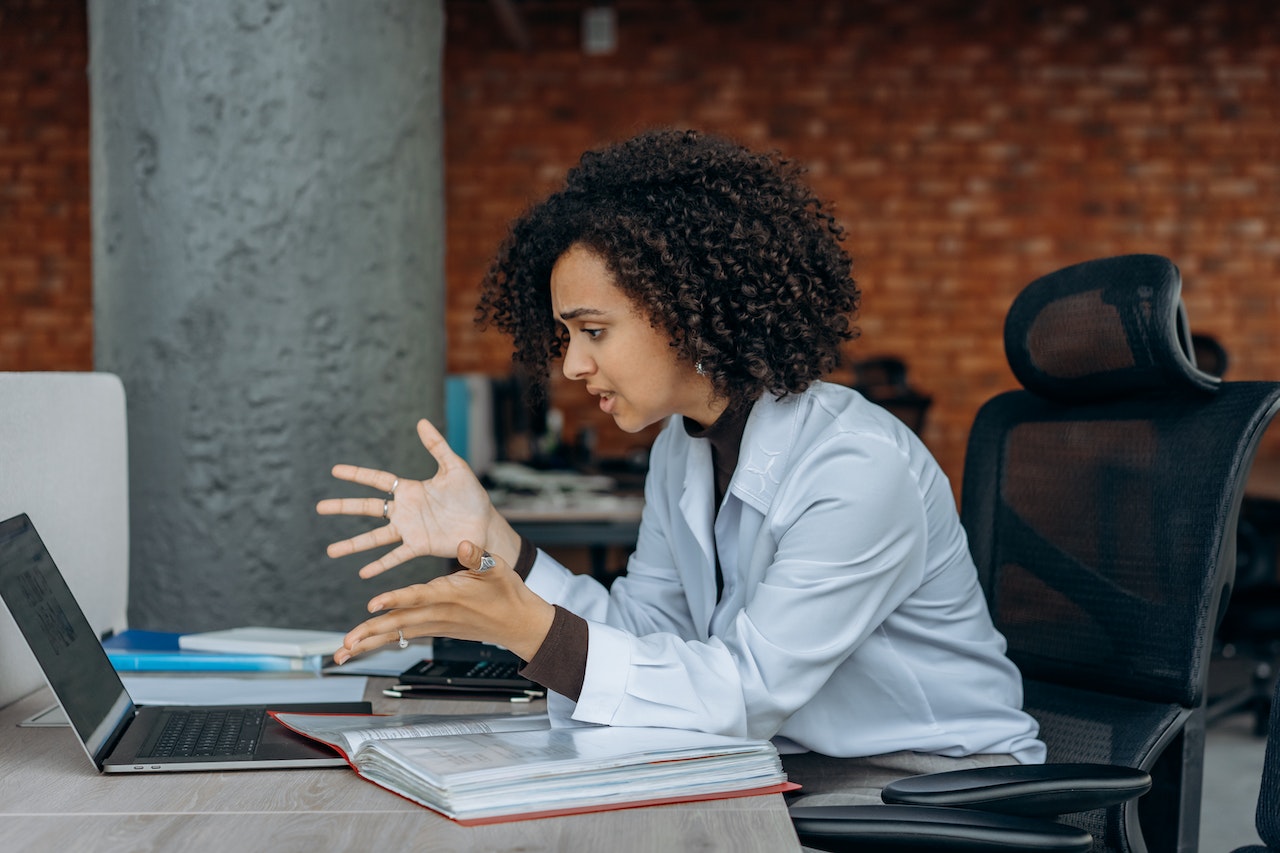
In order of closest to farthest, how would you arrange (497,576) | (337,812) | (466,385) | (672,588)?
(337,812), (497,576), (672,588), (466,385)

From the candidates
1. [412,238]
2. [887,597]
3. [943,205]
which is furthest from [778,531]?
[943,205]

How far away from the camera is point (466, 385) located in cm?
407

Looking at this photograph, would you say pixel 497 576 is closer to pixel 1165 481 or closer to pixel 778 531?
pixel 778 531

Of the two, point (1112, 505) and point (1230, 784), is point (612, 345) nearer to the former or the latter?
point (1112, 505)

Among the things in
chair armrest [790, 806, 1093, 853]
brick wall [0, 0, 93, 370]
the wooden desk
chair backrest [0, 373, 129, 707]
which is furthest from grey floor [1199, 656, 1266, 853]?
brick wall [0, 0, 93, 370]

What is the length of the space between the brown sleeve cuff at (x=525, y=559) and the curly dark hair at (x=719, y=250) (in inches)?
12.6

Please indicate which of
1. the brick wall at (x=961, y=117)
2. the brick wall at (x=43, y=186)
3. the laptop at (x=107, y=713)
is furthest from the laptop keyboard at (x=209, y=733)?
the brick wall at (x=43, y=186)

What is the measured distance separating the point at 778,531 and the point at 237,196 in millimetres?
1214

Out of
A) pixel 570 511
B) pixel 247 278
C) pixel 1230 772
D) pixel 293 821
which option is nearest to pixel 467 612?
pixel 293 821

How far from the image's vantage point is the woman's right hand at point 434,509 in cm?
131

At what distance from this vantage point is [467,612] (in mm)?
1079

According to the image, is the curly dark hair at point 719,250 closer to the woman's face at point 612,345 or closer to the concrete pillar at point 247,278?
the woman's face at point 612,345

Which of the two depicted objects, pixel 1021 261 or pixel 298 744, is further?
pixel 1021 261

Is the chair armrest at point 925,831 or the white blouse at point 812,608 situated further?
the white blouse at point 812,608
